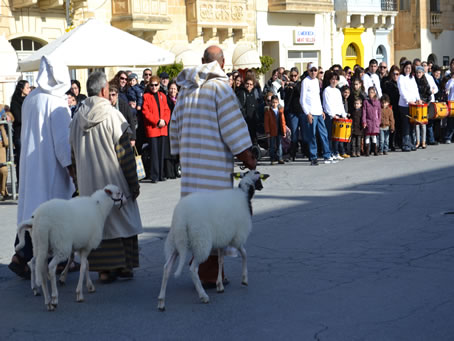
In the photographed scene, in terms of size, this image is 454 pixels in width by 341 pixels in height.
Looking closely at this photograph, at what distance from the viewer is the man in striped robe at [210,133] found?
7129mm

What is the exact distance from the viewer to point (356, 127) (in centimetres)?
1847

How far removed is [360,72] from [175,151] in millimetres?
12671

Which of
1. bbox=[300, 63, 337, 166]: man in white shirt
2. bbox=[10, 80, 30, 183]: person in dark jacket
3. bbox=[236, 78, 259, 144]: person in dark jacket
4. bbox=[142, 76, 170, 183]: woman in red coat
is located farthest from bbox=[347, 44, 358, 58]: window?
bbox=[10, 80, 30, 183]: person in dark jacket

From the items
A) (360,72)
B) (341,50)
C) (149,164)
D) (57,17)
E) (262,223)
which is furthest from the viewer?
(341,50)

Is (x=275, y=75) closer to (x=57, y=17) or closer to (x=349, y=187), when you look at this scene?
(x=349, y=187)

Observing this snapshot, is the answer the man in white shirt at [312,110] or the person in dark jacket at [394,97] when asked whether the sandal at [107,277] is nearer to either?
the man in white shirt at [312,110]

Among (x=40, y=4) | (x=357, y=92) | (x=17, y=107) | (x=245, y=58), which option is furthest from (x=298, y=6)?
(x=17, y=107)

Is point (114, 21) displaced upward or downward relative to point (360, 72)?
upward

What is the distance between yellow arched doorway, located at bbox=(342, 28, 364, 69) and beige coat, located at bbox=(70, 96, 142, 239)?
1361 inches

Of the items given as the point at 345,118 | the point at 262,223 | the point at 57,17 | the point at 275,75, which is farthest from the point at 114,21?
the point at 262,223

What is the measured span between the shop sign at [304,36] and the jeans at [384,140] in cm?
1908

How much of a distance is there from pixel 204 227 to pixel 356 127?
40.9 feet

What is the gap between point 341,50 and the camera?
134 ft

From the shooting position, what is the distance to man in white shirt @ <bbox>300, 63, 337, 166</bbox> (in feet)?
56.5
